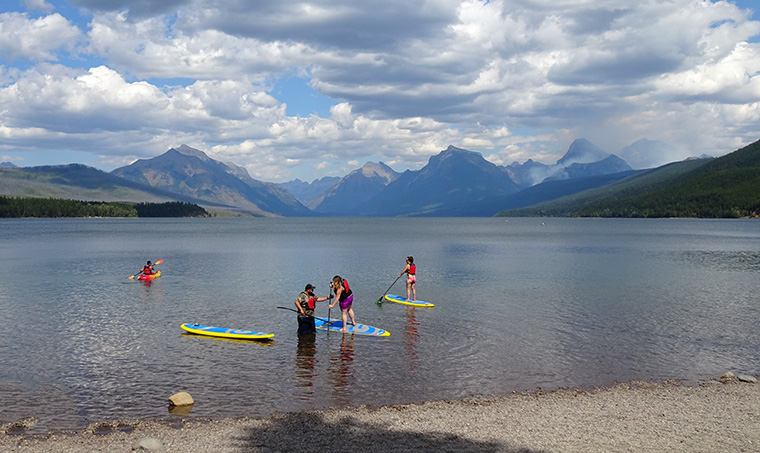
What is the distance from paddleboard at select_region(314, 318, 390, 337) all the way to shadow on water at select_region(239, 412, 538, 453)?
13.5 meters

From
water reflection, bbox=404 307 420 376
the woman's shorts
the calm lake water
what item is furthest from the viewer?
the woman's shorts

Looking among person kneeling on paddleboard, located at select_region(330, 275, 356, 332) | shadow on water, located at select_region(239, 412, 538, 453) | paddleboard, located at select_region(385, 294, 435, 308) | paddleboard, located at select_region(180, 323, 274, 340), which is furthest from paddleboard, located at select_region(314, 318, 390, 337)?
shadow on water, located at select_region(239, 412, 538, 453)

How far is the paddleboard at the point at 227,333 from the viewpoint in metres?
30.8

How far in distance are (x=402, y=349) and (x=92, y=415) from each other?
14.9 m

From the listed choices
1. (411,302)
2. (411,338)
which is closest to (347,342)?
(411,338)

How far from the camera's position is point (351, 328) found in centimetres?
3278

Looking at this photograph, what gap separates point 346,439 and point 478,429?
13.7 feet

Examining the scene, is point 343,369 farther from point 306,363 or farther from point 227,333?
point 227,333

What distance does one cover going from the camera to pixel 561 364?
87.1 feet

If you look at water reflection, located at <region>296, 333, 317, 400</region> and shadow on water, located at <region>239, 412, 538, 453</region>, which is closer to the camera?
shadow on water, located at <region>239, 412, 538, 453</region>

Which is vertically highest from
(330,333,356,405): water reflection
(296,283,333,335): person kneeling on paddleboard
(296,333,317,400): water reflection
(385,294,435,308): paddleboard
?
(296,283,333,335): person kneeling on paddleboard

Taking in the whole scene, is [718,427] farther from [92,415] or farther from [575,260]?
[575,260]

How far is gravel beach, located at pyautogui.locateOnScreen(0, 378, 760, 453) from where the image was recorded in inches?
637

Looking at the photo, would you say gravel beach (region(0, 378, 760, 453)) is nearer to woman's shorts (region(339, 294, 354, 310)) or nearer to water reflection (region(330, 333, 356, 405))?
water reflection (region(330, 333, 356, 405))
